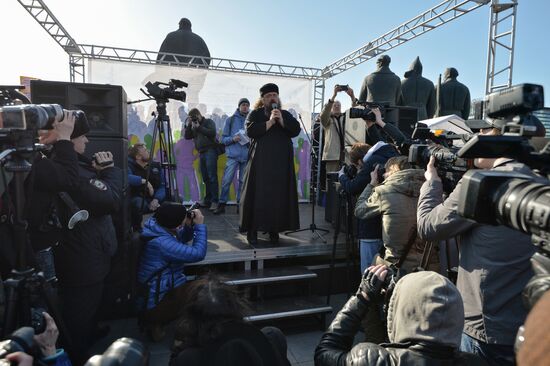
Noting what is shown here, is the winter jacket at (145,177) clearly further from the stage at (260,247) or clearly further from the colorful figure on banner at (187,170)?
the colorful figure on banner at (187,170)

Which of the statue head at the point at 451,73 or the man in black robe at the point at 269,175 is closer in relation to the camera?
the man in black robe at the point at 269,175

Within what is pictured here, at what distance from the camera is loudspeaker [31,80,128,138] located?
10.6 ft

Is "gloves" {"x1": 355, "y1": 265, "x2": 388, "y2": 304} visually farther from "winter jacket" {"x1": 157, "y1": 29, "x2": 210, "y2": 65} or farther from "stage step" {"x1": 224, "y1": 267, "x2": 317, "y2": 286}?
"winter jacket" {"x1": 157, "y1": 29, "x2": 210, "y2": 65}

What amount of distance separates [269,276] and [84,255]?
153cm

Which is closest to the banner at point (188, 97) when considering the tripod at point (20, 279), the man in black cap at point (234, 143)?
the man in black cap at point (234, 143)

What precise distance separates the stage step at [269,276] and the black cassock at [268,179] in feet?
1.36

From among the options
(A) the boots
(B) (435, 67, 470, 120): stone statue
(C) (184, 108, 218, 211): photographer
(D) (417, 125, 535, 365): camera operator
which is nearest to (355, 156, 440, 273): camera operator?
(D) (417, 125, 535, 365): camera operator

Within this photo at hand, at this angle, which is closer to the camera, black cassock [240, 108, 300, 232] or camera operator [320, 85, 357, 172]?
black cassock [240, 108, 300, 232]

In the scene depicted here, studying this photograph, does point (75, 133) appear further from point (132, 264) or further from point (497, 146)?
point (497, 146)

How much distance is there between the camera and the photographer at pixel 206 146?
18.3 feet

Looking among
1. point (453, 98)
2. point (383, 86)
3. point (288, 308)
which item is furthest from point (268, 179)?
point (453, 98)

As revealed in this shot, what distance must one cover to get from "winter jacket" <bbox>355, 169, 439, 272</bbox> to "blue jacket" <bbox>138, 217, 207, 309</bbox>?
1380 mm

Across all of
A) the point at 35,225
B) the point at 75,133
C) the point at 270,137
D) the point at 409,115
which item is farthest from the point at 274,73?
the point at 35,225

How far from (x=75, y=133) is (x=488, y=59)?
6.38m
